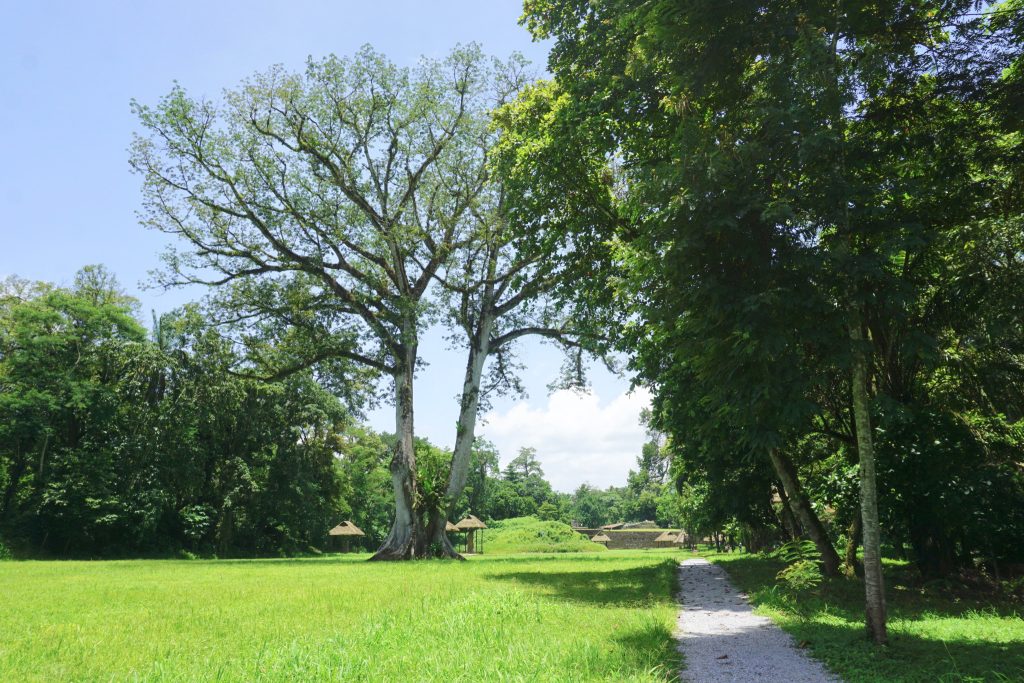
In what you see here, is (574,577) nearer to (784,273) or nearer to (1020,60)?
(784,273)

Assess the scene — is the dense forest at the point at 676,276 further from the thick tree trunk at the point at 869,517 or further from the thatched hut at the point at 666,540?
the thatched hut at the point at 666,540

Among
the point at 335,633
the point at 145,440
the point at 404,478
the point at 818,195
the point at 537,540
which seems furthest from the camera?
the point at 537,540

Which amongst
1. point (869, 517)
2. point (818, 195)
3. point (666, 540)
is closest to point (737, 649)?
point (869, 517)

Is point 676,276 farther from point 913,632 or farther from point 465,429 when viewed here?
point 465,429

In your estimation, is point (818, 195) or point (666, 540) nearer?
point (818, 195)

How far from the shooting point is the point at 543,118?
14.6 meters

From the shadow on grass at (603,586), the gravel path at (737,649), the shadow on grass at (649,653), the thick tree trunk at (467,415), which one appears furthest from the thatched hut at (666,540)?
the shadow on grass at (649,653)

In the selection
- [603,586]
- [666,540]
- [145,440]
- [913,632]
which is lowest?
[666,540]

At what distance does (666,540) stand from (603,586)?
64307 millimetres

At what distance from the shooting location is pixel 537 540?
59.2 metres

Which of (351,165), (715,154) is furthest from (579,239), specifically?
(351,165)

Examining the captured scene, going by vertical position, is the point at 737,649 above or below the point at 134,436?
below

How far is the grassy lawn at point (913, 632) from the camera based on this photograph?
6.12 m

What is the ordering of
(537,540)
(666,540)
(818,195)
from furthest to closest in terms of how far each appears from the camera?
(666,540)
(537,540)
(818,195)
